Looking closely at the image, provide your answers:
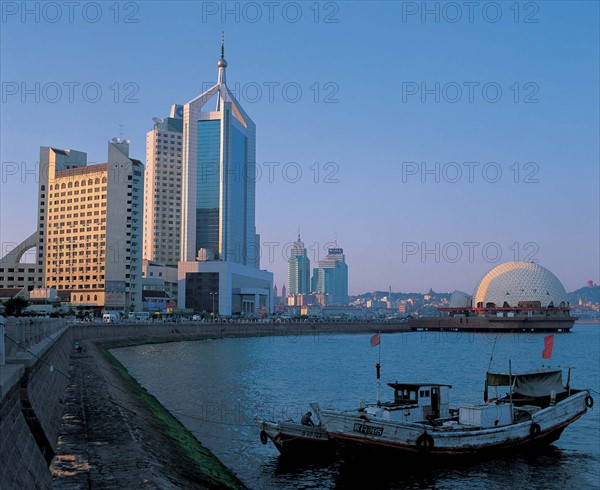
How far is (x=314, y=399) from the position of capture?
54.9m

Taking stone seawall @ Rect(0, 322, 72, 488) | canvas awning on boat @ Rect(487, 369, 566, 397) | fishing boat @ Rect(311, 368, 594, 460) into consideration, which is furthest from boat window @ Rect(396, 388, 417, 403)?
stone seawall @ Rect(0, 322, 72, 488)

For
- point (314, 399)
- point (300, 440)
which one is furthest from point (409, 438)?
point (314, 399)

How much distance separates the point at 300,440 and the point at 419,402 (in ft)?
25.0

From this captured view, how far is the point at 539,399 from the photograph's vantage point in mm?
41531

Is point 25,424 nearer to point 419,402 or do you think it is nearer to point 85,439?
point 85,439

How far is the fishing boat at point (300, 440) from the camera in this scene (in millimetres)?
33656

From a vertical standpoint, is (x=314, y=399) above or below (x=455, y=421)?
below

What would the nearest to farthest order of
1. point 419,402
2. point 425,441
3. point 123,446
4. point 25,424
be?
1. point 25,424
2. point 123,446
3. point 425,441
4. point 419,402

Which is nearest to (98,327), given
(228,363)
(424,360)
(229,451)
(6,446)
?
(228,363)

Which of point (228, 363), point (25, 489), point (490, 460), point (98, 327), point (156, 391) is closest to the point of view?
point (25, 489)

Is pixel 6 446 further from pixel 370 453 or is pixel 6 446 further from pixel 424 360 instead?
pixel 424 360

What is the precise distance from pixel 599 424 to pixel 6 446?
42.3 m

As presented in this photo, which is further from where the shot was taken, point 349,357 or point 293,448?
point 349,357

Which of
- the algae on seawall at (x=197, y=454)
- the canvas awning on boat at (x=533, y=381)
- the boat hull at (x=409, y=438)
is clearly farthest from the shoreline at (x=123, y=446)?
the canvas awning on boat at (x=533, y=381)
